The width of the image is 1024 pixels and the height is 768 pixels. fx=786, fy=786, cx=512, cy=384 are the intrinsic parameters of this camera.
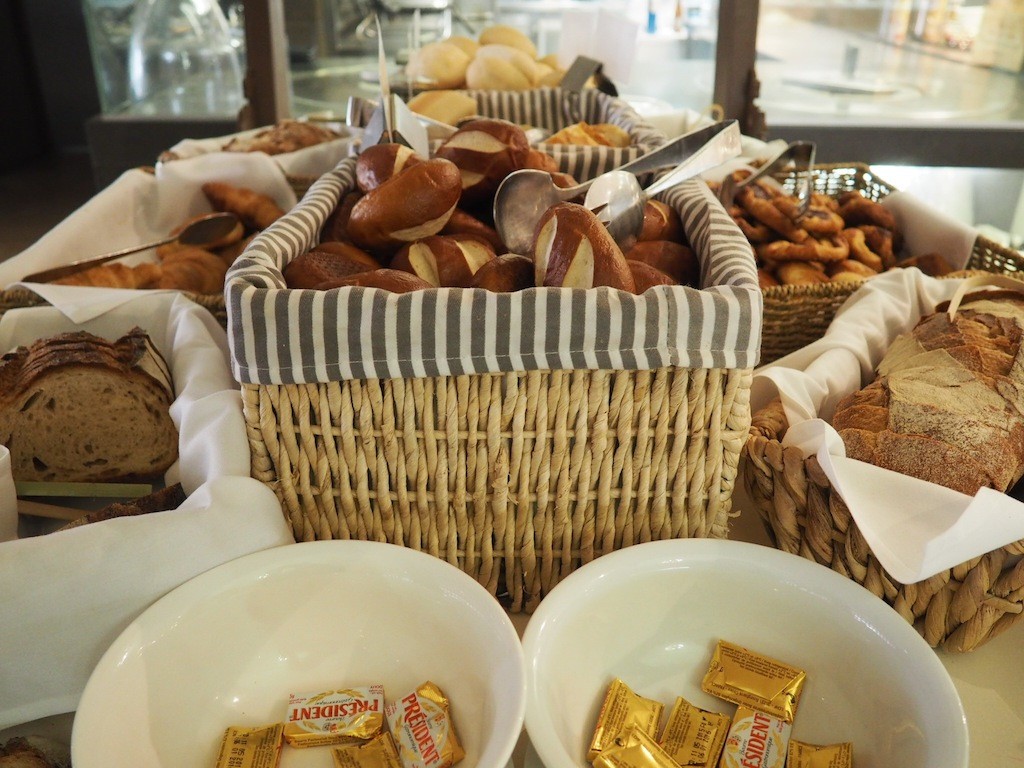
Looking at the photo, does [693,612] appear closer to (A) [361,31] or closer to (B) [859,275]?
(B) [859,275]

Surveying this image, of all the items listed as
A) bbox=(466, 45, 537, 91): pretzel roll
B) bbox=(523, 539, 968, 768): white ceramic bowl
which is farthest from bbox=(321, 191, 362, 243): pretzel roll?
bbox=(466, 45, 537, 91): pretzel roll

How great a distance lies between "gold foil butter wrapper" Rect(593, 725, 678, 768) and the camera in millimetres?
476

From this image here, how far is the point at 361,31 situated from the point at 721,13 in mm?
776

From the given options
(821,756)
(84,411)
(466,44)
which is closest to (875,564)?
(821,756)

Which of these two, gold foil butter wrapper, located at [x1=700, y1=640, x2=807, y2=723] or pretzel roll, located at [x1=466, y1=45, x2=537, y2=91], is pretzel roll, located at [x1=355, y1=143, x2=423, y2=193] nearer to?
gold foil butter wrapper, located at [x1=700, y1=640, x2=807, y2=723]

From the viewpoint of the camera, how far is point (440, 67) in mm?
1496

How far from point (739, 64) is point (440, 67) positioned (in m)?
0.56

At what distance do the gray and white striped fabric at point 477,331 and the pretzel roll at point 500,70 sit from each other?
1082 millimetres

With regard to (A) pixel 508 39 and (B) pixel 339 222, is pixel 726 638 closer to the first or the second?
(B) pixel 339 222

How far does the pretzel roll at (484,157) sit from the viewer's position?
747mm

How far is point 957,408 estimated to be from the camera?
0.61m

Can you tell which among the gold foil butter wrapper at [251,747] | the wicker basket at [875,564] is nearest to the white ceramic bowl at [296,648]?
the gold foil butter wrapper at [251,747]

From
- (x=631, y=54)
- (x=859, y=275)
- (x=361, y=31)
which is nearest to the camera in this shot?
(x=859, y=275)

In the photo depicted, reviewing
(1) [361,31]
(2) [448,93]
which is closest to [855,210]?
(2) [448,93]
